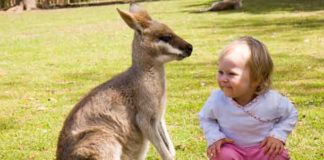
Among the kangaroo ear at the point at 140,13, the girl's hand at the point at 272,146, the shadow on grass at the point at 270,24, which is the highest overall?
the kangaroo ear at the point at 140,13

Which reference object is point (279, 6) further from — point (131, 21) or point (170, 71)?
point (131, 21)

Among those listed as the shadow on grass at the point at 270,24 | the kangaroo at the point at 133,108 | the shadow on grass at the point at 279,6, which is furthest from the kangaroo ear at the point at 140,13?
the shadow on grass at the point at 279,6

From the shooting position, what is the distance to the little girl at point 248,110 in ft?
10.5

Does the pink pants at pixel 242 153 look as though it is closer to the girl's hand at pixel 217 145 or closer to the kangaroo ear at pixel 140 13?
the girl's hand at pixel 217 145

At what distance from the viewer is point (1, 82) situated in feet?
28.4

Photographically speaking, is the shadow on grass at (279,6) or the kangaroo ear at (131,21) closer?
the kangaroo ear at (131,21)

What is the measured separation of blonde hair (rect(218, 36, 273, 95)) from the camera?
125 inches

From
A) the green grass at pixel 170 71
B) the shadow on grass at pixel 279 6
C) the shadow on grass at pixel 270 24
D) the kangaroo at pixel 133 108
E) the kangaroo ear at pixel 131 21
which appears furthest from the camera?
the shadow on grass at pixel 279 6

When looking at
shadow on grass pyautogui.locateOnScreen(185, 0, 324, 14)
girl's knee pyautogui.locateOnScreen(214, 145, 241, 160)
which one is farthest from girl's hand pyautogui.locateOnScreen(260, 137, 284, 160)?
shadow on grass pyautogui.locateOnScreen(185, 0, 324, 14)

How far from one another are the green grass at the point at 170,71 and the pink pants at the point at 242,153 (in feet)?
4.32

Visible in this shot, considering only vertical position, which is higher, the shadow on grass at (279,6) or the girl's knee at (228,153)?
the girl's knee at (228,153)

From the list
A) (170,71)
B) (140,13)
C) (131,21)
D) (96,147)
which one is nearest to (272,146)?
(96,147)

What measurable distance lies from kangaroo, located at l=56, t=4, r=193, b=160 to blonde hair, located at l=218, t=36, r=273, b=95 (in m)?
0.85

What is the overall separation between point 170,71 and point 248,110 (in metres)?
5.25
